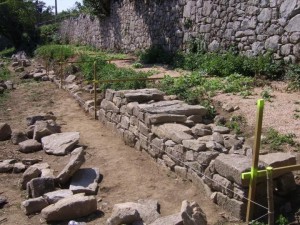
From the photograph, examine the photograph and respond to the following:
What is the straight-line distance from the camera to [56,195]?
Result: 5.07 meters

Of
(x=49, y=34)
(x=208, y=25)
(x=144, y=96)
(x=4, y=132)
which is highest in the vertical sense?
(x=208, y=25)

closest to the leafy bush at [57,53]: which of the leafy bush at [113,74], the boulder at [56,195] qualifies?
the leafy bush at [113,74]

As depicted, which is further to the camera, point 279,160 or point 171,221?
point 279,160

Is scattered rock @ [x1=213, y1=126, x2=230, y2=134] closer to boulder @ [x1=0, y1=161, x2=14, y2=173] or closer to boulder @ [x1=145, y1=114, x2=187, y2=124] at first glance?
boulder @ [x1=145, y1=114, x2=187, y2=124]

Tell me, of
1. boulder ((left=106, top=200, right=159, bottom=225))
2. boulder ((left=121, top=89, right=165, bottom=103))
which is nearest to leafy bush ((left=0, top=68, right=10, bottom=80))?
boulder ((left=121, top=89, right=165, bottom=103))

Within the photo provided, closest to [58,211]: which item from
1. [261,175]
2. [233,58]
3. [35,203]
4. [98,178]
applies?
[35,203]

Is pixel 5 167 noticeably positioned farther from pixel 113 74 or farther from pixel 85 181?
pixel 113 74

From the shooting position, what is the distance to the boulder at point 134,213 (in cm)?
431

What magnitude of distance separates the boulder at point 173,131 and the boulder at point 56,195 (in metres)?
1.52

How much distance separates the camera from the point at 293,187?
14.5 feet

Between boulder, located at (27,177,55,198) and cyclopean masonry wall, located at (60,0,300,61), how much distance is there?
5.75m

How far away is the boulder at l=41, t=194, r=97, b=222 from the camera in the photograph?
183 inches

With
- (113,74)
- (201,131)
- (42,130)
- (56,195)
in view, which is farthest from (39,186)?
(113,74)

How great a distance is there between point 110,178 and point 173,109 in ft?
4.85
